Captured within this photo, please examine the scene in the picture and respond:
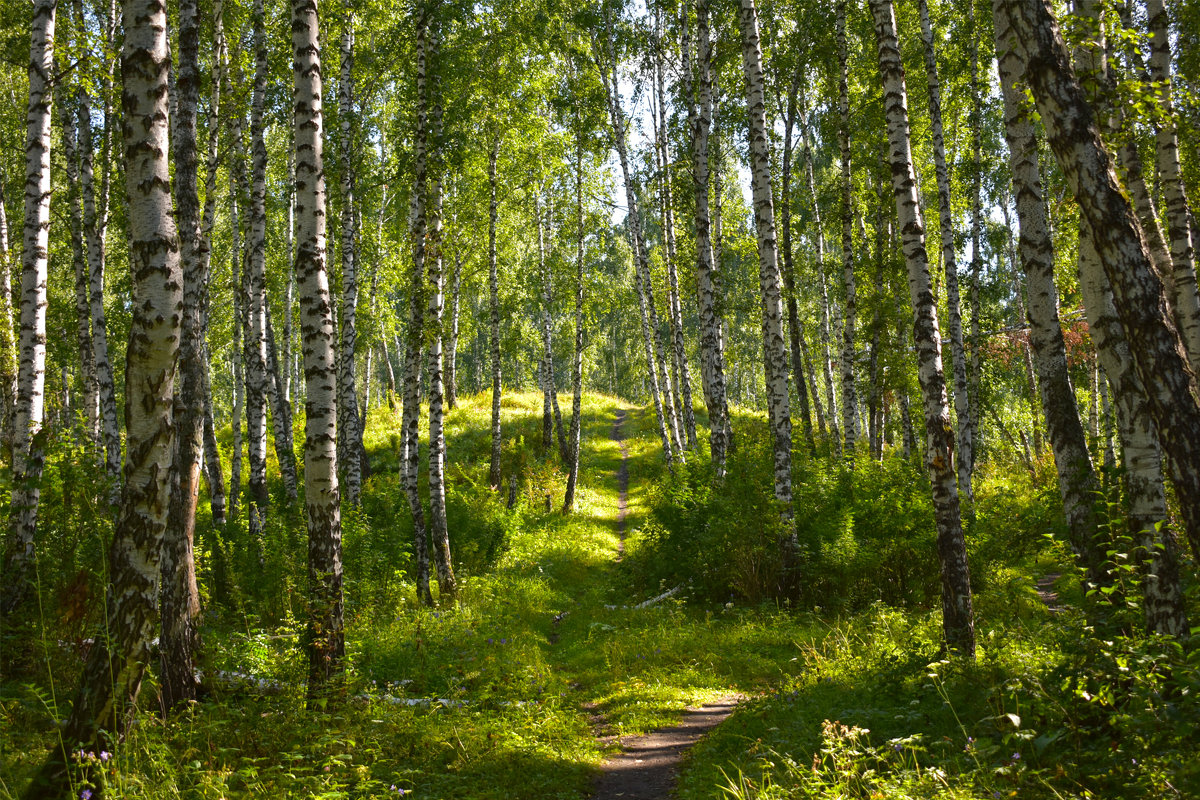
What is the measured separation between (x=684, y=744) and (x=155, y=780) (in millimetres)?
4436

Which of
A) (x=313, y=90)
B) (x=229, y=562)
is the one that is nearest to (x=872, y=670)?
(x=313, y=90)

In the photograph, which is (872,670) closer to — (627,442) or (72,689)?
(72,689)

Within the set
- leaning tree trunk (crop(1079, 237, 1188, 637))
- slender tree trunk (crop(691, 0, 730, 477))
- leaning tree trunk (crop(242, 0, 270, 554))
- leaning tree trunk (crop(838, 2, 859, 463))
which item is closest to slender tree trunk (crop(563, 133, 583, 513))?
slender tree trunk (crop(691, 0, 730, 477))

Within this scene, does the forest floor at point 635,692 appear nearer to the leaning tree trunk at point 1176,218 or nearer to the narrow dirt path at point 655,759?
the narrow dirt path at point 655,759

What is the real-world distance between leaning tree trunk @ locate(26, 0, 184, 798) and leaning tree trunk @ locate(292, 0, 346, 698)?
1.90 meters

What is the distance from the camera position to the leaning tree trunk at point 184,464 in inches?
247

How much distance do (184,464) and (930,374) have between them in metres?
7.88

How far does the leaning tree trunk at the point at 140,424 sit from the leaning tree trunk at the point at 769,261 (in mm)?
8457

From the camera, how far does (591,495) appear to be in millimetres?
23172

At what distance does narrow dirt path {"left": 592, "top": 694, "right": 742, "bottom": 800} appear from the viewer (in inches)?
225

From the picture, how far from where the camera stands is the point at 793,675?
8.20 meters

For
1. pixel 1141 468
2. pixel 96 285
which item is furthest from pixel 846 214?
pixel 96 285

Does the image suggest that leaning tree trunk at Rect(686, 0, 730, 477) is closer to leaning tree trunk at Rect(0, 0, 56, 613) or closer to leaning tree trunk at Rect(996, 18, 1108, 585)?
leaning tree trunk at Rect(996, 18, 1108, 585)

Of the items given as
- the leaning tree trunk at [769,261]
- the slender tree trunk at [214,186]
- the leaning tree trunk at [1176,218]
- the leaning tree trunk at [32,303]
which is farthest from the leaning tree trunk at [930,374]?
the leaning tree trunk at [32,303]
